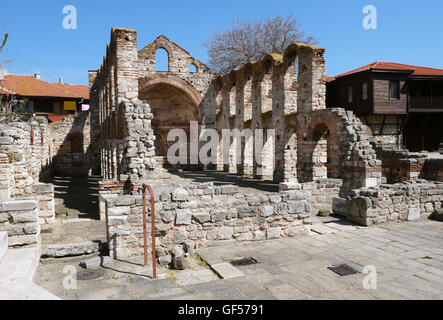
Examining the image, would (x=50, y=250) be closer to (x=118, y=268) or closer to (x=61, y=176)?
(x=118, y=268)

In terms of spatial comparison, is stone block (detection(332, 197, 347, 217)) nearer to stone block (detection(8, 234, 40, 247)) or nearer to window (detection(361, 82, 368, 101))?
stone block (detection(8, 234, 40, 247))

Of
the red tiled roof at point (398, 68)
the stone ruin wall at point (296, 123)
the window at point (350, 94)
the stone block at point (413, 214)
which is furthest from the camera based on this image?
the window at point (350, 94)

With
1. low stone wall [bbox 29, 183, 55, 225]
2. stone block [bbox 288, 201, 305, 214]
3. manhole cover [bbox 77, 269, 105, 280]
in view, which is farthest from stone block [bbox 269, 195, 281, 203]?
low stone wall [bbox 29, 183, 55, 225]

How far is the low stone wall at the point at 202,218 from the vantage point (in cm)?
642

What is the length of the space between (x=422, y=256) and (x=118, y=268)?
5.29 m

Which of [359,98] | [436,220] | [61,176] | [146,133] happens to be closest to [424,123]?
[359,98]

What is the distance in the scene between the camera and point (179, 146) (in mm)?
28391

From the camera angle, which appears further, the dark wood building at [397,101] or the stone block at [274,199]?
the dark wood building at [397,101]

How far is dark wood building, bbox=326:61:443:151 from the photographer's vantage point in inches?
973

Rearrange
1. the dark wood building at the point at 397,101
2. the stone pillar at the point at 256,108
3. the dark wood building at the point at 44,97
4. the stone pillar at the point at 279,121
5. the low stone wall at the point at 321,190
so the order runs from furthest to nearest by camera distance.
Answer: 1. the dark wood building at the point at 44,97
2. the dark wood building at the point at 397,101
3. the stone pillar at the point at 256,108
4. the stone pillar at the point at 279,121
5. the low stone wall at the point at 321,190

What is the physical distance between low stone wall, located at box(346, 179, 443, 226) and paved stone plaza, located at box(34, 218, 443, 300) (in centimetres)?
118

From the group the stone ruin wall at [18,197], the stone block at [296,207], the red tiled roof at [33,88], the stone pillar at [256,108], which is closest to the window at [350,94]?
the stone pillar at [256,108]

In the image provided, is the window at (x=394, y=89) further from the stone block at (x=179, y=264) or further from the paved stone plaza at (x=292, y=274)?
the stone block at (x=179, y=264)

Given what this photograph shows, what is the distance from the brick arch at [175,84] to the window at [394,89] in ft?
44.4
